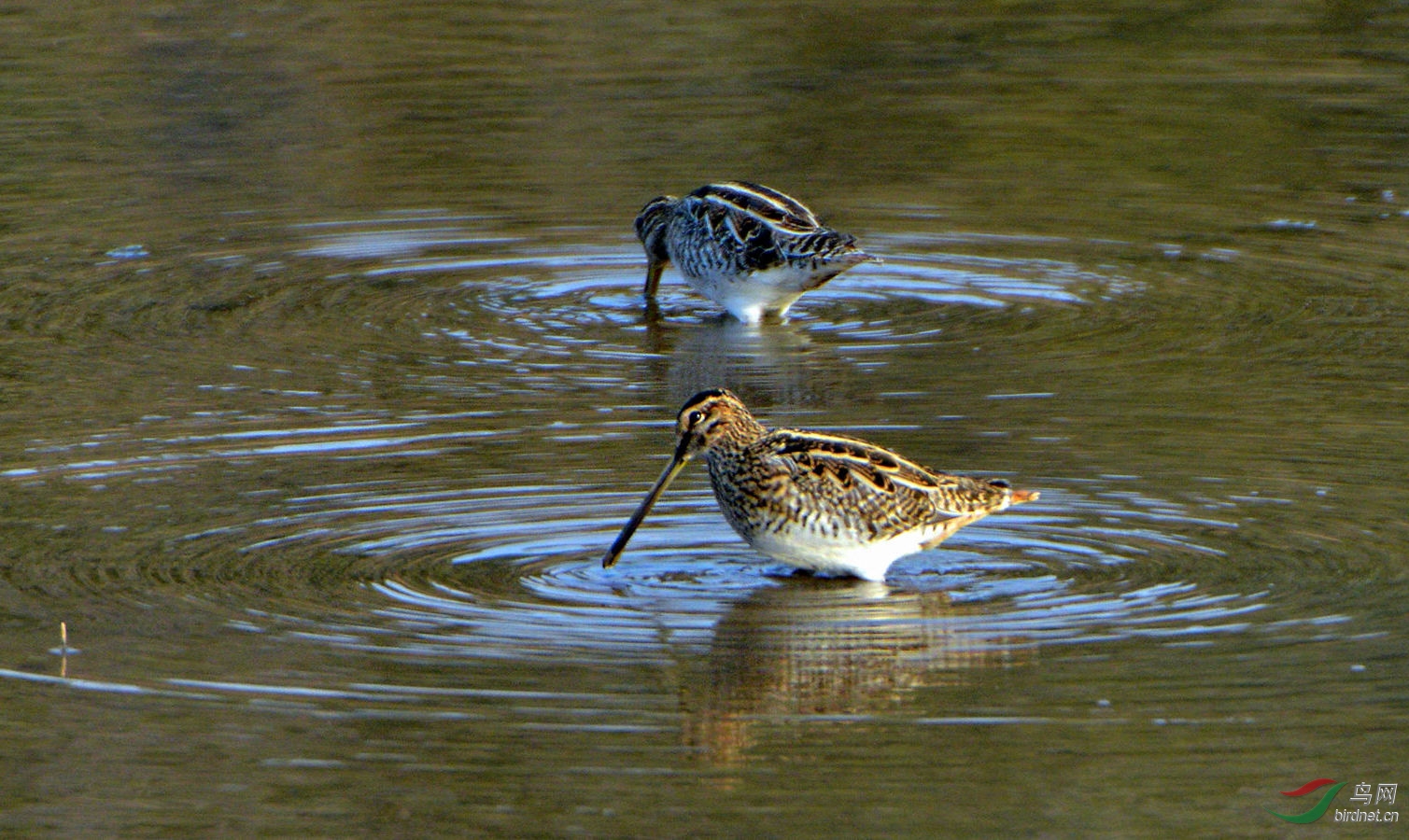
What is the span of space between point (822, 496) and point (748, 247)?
198 inches

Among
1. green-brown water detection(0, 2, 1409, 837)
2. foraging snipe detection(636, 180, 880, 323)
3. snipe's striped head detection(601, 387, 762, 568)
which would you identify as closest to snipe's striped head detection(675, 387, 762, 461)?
snipe's striped head detection(601, 387, 762, 568)

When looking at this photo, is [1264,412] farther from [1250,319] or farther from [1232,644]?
[1232,644]

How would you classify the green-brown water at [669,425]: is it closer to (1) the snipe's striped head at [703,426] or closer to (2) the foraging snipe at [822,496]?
(2) the foraging snipe at [822,496]

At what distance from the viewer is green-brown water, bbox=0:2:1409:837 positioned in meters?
6.60

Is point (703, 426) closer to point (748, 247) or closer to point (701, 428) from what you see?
point (701, 428)

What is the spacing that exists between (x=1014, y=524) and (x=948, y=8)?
45.2 feet

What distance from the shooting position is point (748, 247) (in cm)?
1318

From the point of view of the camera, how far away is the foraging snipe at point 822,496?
8.27 metres

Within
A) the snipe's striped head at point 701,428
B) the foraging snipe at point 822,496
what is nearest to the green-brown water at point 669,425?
the foraging snipe at point 822,496

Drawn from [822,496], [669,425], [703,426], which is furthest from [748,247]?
[822,496]

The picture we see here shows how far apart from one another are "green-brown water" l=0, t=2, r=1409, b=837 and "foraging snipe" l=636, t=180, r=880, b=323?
1.10 ft

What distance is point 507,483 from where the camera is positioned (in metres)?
9.42

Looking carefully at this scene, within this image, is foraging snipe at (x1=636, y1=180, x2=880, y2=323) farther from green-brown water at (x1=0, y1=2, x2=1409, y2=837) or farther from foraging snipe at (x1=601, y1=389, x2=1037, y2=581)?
foraging snipe at (x1=601, y1=389, x2=1037, y2=581)

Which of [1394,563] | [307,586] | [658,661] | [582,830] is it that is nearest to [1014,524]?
[1394,563]
